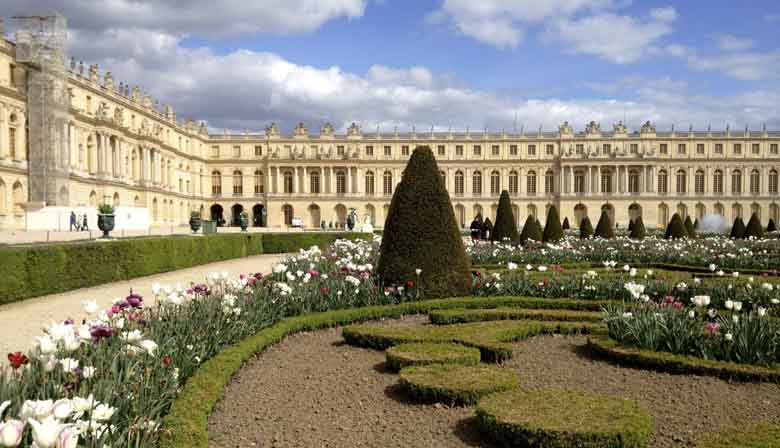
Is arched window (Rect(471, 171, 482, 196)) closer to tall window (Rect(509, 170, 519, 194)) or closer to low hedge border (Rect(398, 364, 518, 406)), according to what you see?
tall window (Rect(509, 170, 519, 194))

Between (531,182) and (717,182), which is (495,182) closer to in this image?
(531,182)

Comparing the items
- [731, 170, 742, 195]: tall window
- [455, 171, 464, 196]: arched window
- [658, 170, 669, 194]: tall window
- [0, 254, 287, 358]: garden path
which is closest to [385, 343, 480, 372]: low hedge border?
[0, 254, 287, 358]: garden path

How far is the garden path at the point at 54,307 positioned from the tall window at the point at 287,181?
49376mm

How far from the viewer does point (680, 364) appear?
639 centimetres

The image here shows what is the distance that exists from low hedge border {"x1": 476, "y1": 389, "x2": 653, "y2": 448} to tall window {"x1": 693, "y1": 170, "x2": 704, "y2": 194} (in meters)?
65.0

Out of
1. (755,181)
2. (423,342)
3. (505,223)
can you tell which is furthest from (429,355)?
(755,181)

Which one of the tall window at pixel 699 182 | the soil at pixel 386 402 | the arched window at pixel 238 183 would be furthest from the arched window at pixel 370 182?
the soil at pixel 386 402

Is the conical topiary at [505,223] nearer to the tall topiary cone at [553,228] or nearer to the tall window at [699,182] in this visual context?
the tall topiary cone at [553,228]

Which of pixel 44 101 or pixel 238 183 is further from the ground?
pixel 44 101

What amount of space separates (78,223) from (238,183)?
34.8 m

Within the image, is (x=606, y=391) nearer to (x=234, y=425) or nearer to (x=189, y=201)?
(x=234, y=425)

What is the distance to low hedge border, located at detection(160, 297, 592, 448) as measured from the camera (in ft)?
13.8

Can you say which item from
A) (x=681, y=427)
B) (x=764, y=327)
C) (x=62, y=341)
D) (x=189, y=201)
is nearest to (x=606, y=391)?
(x=681, y=427)

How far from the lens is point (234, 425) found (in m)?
4.98
